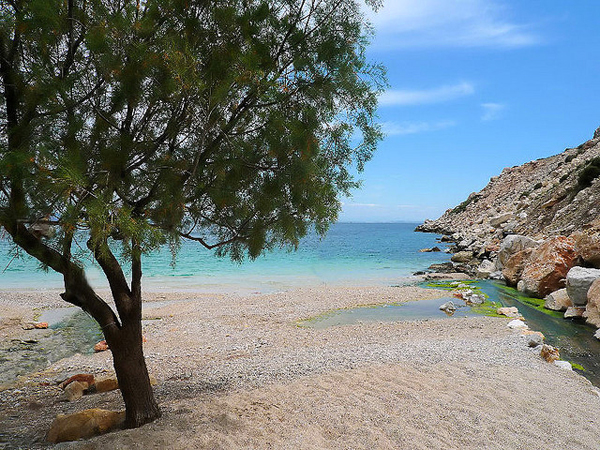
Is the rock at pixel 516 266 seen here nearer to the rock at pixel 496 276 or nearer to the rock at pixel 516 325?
the rock at pixel 496 276

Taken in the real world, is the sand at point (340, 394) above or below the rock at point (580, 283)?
below

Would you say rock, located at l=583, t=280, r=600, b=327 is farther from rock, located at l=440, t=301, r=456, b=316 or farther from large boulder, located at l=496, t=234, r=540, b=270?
large boulder, located at l=496, t=234, r=540, b=270

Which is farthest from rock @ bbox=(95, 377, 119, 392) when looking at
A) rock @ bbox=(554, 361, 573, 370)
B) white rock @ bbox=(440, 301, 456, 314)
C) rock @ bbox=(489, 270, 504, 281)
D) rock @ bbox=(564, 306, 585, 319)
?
rock @ bbox=(489, 270, 504, 281)

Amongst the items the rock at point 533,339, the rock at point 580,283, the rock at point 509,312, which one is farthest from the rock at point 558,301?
the rock at point 533,339

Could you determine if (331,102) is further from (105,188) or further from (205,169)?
(105,188)

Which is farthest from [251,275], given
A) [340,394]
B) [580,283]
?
[340,394]

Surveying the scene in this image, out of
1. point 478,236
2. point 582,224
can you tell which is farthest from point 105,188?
point 478,236

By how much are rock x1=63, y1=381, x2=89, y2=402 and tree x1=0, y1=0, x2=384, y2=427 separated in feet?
9.12

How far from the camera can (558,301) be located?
50.4 feet

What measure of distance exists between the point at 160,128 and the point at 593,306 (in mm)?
13737

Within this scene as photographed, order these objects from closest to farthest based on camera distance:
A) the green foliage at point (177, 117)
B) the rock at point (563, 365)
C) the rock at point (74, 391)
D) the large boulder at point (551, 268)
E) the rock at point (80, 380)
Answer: the green foliage at point (177, 117)
the rock at point (74, 391)
the rock at point (80, 380)
the rock at point (563, 365)
the large boulder at point (551, 268)

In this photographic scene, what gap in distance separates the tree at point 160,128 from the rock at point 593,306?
1135cm

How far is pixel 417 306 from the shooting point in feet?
57.8

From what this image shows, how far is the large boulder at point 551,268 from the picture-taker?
1720cm
